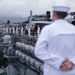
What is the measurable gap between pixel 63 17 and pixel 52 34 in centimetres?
23

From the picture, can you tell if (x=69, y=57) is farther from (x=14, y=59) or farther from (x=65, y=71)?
(x=14, y=59)

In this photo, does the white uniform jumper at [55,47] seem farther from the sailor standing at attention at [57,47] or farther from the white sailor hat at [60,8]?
the white sailor hat at [60,8]

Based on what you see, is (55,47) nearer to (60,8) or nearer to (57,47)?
(57,47)

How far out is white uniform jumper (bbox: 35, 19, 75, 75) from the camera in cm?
332

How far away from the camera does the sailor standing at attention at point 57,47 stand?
3.31 m

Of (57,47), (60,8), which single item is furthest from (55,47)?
(60,8)

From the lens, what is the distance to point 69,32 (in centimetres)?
340

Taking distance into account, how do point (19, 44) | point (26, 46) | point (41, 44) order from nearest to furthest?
point (41, 44) → point (26, 46) → point (19, 44)

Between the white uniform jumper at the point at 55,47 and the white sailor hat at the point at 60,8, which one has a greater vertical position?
the white sailor hat at the point at 60,8

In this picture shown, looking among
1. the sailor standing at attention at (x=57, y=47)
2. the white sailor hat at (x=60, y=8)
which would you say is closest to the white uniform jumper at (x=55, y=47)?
the sailor standing at attention at (x=57, y=47)

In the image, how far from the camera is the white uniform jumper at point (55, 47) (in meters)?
3.32

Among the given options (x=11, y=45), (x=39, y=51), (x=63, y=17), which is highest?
(x=63, y=17)

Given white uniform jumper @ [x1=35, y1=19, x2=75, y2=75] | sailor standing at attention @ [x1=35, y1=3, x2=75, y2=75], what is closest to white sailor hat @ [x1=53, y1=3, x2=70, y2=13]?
sailor standing at attention @ [x1=35, y1=3, x2=75, y2=75]

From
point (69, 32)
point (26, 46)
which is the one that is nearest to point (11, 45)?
point (26, 46)
